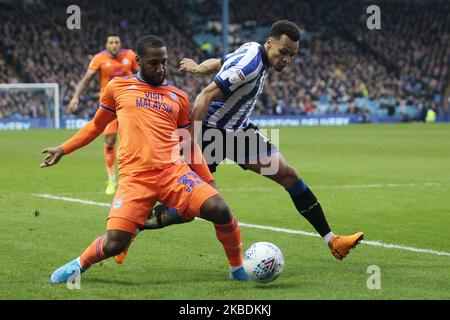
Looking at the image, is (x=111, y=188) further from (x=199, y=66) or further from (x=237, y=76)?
(x=237, y=76)

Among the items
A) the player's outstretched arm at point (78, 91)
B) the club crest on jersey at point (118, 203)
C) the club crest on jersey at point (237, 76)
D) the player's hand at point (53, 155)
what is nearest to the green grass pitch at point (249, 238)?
the club crest on jersey at point (118, 203)

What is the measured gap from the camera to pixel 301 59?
4853 cm

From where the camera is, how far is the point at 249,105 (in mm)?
8148

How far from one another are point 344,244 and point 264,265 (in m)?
1.17

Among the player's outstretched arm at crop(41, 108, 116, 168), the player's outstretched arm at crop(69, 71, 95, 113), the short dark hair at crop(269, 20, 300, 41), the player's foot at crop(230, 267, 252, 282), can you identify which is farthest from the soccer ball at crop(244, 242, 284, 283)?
the player's outstretched arm at crop(69, 71, 95, 113)

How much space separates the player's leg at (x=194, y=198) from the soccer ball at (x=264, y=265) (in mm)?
231

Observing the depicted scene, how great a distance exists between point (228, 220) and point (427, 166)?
42.0 ft

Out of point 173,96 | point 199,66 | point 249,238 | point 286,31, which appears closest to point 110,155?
point 249,238

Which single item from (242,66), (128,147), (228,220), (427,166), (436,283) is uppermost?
(242,66)

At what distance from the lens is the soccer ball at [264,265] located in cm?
671

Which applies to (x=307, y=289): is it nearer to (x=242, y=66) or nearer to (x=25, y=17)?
(x=242, y=66)

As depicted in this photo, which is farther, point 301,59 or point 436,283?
point 301,59

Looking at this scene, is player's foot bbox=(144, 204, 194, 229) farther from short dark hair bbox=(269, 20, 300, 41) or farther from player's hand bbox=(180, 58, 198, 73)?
short dark hair bbox=(269, 20, 300, 41)
